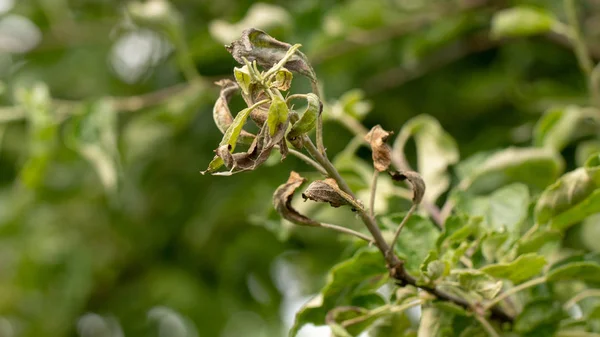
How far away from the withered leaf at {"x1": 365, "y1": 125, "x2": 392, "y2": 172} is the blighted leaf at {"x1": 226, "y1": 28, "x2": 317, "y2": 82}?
0.07m

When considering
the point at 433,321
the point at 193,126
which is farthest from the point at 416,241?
the point at 193,126

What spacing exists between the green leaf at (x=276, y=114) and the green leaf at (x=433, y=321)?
258 mm

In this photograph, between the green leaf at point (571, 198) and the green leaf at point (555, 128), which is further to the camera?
the green leaf at point (555, 128)

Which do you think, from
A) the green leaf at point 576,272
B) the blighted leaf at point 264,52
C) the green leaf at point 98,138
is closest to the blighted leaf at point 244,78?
the blighted leaf at point 264,52

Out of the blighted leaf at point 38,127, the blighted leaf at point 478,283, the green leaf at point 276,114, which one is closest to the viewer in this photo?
the green leaf at point 276,114

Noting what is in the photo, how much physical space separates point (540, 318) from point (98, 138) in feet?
2.22

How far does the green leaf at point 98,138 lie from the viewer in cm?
103

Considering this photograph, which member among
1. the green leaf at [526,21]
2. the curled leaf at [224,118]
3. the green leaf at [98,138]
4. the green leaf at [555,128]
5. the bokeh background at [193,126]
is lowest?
the curled leaf at [224,118]

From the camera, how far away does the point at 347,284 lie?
667 millimetres

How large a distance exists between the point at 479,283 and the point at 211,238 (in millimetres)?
1134

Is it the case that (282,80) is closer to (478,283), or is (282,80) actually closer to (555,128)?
(478,283)

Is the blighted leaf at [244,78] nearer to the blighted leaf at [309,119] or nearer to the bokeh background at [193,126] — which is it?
the blighted leaf at [309,119]

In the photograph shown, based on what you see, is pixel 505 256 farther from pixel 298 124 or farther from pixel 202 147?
pixel 202 147

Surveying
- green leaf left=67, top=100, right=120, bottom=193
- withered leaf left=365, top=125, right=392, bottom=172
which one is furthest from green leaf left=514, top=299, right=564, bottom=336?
green leaf left=67, top=100, right=120, bottom=193
